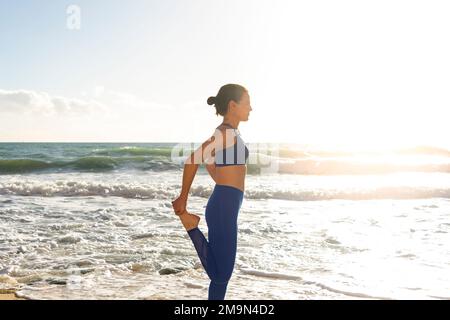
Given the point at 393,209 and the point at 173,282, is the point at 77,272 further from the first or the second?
the point at 393,209

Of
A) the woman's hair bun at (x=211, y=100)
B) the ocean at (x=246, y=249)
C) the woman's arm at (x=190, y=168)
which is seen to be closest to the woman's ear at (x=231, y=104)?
the woman's hair bun at (x=211, y=100)

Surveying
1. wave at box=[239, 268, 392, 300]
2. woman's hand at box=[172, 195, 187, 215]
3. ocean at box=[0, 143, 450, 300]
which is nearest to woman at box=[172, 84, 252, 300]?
woman's hand at box=[172, 195, 187, 215]

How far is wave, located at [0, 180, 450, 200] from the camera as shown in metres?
16.6

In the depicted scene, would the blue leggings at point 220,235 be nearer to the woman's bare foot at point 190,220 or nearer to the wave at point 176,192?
the woman's bare foot at point 190,220

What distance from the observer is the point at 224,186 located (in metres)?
3.52

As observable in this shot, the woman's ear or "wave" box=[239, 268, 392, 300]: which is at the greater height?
the woman's ear

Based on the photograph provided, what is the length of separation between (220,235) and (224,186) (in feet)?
1.23

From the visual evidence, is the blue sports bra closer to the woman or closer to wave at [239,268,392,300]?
the woman

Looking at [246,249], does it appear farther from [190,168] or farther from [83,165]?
[83,165]

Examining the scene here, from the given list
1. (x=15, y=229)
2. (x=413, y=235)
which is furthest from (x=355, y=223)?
(x=15, y=229)

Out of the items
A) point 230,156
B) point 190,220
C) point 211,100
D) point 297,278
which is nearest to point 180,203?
point 190,220

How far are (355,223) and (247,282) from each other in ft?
18.1

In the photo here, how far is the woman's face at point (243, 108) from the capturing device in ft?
11.6
